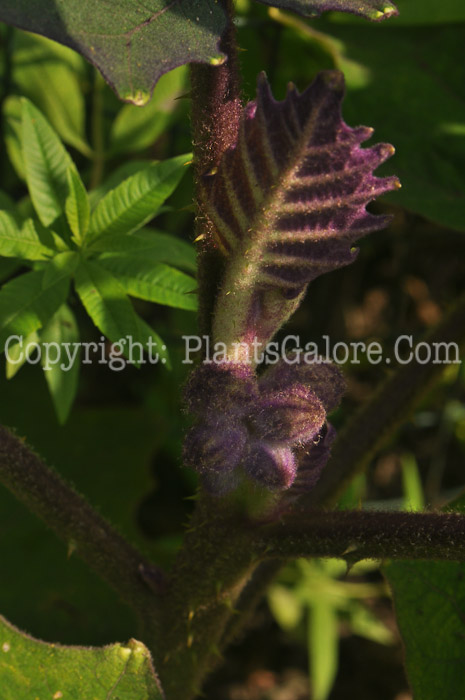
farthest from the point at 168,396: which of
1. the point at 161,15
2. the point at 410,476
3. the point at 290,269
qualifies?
the point at 161,15

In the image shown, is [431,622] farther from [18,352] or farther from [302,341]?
[302,341]

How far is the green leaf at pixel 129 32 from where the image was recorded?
620mm

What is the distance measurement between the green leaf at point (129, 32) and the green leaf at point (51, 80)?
1.09m

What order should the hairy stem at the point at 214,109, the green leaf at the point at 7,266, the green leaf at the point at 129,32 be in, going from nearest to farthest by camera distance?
the green leaf at the point at 129,32 → the hairy stem at the point at 214,109 → the green leaf at the point at 7,266

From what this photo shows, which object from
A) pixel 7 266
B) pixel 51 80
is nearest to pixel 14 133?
pixel 51 80

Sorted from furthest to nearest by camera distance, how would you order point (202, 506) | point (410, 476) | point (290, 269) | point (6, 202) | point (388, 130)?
point (410, 476)
point (388, 130)
point (6, 202)
point (202, 506)
point (290, 269)

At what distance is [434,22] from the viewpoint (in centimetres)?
156

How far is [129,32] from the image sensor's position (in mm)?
651

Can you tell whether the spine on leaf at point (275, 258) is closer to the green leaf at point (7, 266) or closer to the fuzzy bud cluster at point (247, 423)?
the fuzzy bud cluster at point (247, 423)

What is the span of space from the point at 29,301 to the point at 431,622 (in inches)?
28.8

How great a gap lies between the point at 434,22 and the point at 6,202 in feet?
3.05

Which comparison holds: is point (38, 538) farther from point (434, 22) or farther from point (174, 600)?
point (434, 22)

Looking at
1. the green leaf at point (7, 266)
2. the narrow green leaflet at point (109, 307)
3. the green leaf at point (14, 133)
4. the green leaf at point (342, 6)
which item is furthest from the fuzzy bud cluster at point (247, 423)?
the green leaf at point (14, 133)

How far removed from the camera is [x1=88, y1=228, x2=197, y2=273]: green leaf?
3.84ft
